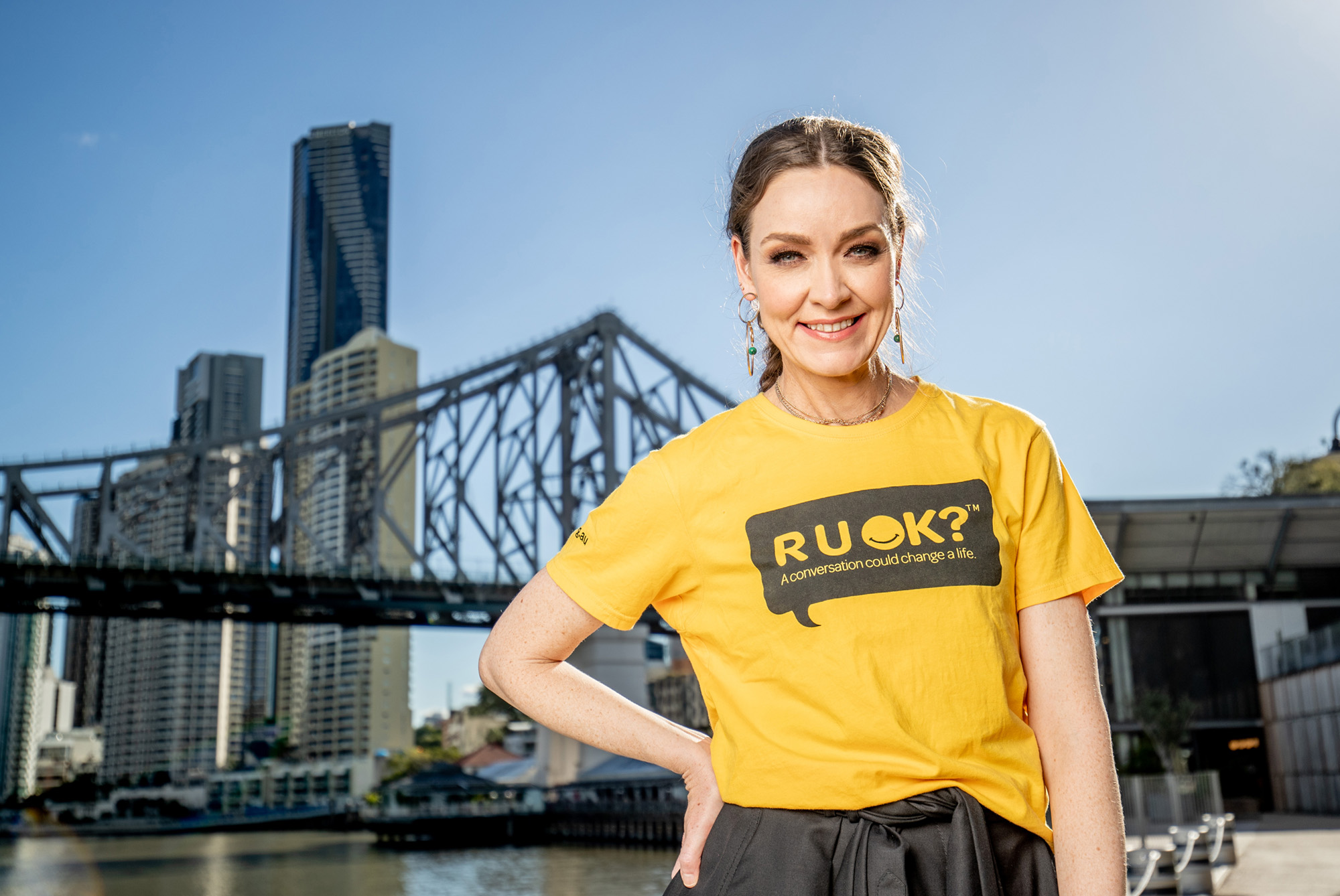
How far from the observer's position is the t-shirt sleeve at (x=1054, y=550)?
125cm

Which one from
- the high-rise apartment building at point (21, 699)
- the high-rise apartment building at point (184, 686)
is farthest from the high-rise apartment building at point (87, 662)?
the high-rise apartment building at point (21, 699)

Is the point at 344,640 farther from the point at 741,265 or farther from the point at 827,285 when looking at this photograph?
the point at 827,285

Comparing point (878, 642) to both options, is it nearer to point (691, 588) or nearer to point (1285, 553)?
point (691, 588)

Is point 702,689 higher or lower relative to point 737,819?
higher

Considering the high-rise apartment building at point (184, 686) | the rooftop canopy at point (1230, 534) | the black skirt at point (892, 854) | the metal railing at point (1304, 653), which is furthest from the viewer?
the high-rise apartment building at point (184, 686)

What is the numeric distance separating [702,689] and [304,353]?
14535 cm

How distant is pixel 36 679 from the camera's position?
408 ft

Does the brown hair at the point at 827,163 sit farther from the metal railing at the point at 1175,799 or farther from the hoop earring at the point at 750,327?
the metal railing at the point at 1175,799

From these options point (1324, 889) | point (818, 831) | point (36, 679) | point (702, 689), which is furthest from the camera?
point (36, 679)

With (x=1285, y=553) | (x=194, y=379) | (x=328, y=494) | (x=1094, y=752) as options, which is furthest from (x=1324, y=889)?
(x=194, y=379)

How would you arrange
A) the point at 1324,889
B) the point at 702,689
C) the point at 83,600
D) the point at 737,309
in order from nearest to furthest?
the point at 702,689 → the point at 737,309 → the point at 1324,889 → the point at 83,600

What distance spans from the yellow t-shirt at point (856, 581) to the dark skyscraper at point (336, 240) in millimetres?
142174

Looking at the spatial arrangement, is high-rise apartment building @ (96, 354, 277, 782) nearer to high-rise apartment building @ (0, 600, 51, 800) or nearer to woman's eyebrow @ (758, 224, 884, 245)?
high-rise apartment building @ (0, 600, 51, 800)

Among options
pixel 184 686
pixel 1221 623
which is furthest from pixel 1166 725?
pixel 184 686
